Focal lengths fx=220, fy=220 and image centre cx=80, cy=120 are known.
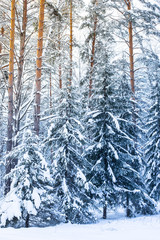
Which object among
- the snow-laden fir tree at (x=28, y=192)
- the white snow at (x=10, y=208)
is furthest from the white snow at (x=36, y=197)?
the white snow at (x=10, y=208)

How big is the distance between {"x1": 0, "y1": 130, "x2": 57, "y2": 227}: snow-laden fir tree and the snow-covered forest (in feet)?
0.11

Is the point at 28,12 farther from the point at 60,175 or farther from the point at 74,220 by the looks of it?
the point at 74,220

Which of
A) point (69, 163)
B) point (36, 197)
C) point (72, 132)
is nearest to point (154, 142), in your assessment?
point (72, 132)

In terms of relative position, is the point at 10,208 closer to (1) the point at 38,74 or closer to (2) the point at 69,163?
(2) the point at 69,163

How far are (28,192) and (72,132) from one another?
11.9ft

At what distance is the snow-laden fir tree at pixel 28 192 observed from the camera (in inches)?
275

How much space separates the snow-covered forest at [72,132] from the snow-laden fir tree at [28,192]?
3 cm

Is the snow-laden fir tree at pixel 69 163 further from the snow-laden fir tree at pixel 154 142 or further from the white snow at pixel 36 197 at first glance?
the snow-laden fir tree at pixel 154 142

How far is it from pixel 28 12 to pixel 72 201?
978 centimetres

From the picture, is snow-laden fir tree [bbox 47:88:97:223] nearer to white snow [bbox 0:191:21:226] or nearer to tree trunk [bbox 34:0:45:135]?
tree trunk [bbox 34:0:45:135]

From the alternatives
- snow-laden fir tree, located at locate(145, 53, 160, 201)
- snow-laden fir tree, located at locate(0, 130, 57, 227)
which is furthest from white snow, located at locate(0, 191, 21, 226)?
snow-laden fir tree, located at locate(145, 53, 160, 201)

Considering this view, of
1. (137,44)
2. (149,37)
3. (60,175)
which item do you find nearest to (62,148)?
(60,175)

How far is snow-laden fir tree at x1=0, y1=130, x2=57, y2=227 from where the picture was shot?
275 inches

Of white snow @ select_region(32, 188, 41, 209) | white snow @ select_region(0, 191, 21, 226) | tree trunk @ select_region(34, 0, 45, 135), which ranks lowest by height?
white snow @ select_region(0, 191, 21, 226)
